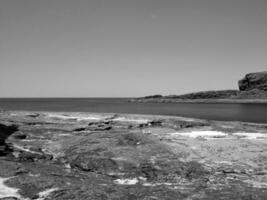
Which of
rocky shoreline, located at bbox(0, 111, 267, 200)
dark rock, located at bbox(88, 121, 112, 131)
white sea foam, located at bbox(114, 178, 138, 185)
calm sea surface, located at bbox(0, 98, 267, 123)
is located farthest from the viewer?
calm sea surface, located at bbox(0, 98, 267, 123)

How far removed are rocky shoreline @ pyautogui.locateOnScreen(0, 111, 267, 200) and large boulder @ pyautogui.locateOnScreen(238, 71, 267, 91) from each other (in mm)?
125733

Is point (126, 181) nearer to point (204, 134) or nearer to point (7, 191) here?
point (7, 191)

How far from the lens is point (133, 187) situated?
28.8 ft

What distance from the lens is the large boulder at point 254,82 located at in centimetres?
12988

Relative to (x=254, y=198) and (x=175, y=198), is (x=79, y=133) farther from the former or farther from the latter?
(x=254, y=198)

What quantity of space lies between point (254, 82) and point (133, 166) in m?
140

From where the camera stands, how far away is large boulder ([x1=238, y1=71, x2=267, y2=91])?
426 ft

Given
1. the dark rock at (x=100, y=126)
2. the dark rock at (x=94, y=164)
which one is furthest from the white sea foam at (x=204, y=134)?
the dark rock at (x=94, y=164)

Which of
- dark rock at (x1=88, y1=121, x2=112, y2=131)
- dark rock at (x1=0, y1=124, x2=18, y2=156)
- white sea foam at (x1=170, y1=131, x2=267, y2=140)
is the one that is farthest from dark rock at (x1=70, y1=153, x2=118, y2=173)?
dark rock at (x1=88, y1=121, x2=112, y2=131)

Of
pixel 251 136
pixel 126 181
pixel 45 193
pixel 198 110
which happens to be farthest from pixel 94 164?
pixel 198 110

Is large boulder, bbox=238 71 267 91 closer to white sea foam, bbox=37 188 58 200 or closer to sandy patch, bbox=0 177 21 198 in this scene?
white sea foam, bbox=37 188 58 200

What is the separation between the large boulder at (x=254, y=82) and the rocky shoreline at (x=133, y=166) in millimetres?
125733

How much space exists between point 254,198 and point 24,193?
7197 millimetres

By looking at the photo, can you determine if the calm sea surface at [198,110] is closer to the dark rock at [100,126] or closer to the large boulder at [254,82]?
the dark rock at [100,126]
